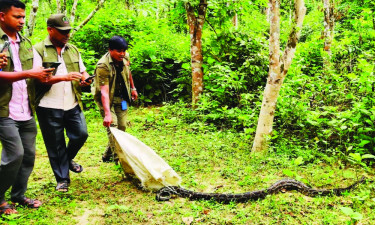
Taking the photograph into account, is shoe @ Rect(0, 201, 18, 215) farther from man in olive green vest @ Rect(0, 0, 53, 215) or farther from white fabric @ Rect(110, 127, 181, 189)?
white fabric @ Rect(110, 127, 181, 189)

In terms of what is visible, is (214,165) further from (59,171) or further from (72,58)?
(72,58)

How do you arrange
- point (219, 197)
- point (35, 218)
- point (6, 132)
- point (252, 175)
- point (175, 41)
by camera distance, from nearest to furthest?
point (6, 132), point (35, 218), point (219, 197), point (252, 175), point (175, 41)

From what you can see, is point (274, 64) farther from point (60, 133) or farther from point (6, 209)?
point (6, 209)

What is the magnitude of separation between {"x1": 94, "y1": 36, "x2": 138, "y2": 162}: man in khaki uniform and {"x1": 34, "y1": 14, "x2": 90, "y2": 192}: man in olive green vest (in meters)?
0.35

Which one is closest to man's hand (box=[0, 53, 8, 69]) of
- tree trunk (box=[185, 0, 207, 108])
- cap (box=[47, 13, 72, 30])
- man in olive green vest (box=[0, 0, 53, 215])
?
man in olive green vest (box=[0, 0, 53, 215])

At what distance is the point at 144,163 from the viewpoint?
3.88m

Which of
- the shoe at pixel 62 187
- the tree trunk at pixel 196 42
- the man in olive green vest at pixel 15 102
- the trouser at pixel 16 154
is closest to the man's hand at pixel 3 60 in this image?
the man in olive green vest at pixel 15 102

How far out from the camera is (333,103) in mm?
6559

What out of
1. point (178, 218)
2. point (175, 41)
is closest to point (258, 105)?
point (178, 218)

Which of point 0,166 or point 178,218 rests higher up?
point 0,166

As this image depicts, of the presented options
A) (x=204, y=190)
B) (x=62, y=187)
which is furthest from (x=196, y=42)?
(x=62, y=187)

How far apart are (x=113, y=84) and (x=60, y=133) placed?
1.07 meters

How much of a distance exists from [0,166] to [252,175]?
3.41 meters

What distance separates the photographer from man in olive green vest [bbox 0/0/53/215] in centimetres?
301
